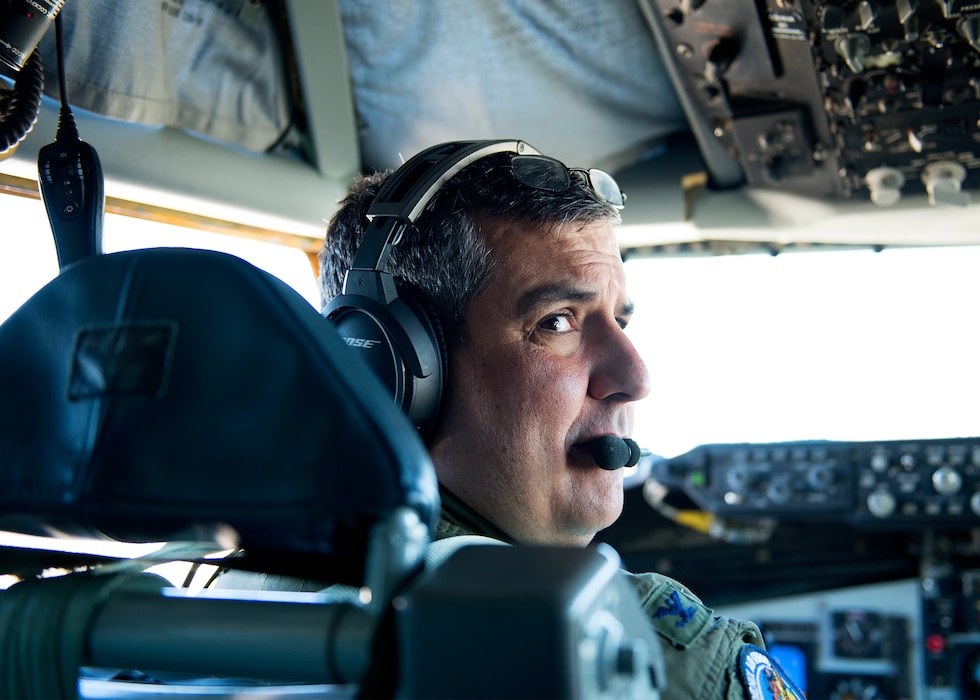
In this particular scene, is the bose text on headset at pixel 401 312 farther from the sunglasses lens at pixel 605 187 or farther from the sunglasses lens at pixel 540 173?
the sunglasses lens at pixel 605 187

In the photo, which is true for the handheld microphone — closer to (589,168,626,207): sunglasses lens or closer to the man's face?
the man's face

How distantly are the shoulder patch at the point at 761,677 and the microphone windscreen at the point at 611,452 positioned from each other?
0.33 metres

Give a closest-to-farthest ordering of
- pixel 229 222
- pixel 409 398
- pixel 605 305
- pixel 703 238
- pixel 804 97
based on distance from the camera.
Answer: pixel 409 398 < pixel 605 305 < pixel 804 97 < pixel 229 222 < pixel 703 238

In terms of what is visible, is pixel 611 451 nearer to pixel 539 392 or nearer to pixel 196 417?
pixel 539 392

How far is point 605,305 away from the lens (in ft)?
4.28

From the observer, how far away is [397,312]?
3.53 ft

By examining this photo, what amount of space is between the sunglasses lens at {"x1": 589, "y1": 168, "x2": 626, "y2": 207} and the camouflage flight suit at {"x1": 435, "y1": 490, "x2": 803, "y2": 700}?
2.12ft

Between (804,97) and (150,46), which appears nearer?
(150,46)

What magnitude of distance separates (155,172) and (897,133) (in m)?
1.48

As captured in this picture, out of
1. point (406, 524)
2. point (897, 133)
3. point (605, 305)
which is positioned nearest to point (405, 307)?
point (605, 305)

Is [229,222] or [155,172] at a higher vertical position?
[155,172]

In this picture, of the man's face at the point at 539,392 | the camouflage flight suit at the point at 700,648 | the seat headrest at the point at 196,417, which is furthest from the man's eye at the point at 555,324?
the seat headrest at the point at 196,417

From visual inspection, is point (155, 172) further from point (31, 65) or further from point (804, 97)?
point (804, 97)

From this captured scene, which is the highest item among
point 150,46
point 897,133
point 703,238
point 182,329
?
point 150,46
